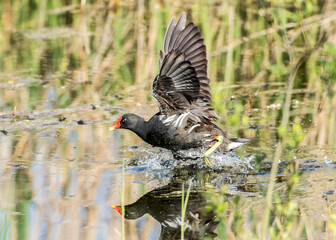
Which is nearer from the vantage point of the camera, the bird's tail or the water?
the water

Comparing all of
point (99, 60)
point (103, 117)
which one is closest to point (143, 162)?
point (103, 117)

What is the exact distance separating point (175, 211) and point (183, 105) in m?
1.42

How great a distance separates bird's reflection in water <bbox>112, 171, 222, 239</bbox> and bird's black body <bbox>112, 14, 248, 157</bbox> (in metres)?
0.69

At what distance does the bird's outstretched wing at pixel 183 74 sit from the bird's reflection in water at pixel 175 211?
770 mm

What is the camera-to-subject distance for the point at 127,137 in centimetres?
603

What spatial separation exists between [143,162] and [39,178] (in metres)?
0.96

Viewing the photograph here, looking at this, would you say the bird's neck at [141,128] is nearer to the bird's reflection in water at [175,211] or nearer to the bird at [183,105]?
the bird at [183,105]

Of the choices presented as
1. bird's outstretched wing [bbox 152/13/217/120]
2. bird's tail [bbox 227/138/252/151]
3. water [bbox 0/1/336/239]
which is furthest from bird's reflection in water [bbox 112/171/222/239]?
bird's outstretched wing [bbox 152/13/217/120]

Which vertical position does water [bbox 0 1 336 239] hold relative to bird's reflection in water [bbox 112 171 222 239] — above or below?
above

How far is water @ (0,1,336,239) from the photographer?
3.82 meters

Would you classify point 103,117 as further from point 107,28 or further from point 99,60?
point 107,28

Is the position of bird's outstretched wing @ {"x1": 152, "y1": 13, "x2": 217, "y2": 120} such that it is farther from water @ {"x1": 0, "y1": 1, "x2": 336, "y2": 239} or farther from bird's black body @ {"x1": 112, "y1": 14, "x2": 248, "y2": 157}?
water @ {"x1": 0, "y1": 1, "x2": 336, "y2": 239}

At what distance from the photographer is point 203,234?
3.65 meters

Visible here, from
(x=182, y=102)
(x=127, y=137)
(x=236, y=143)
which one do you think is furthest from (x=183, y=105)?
(x=127, y=137)
